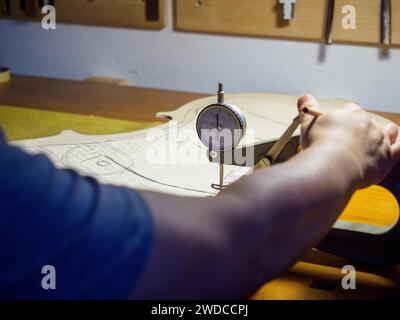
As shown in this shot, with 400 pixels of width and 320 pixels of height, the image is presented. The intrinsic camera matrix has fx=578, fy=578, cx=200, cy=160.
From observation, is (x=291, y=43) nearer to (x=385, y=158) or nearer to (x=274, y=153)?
(x=274, y=153)

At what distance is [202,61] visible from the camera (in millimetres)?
1900

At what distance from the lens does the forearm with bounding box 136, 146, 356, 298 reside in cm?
50

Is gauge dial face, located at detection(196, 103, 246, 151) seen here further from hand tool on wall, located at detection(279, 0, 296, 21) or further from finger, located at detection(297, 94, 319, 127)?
hand tool on wall, located at detection(279, 0, 296, 21)

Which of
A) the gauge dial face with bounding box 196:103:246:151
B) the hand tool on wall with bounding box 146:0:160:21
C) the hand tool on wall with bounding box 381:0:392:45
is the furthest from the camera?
the hand tool on wall with bounding box 146:0:160:21

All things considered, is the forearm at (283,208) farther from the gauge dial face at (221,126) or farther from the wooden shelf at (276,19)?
the wooden shelf at (276,19)

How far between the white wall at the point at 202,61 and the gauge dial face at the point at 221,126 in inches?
32.3

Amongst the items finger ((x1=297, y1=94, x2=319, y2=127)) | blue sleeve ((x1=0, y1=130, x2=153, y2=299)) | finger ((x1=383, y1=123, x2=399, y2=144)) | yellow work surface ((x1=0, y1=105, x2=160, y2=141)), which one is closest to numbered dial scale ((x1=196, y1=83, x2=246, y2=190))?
finger ((x1=297, y1=94, x2=319, y2=127))

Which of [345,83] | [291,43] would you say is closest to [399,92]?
[345,83]

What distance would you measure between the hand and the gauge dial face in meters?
0.21

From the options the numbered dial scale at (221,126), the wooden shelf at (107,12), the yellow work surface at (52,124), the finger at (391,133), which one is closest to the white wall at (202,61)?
the wooden shelf at (107,12)

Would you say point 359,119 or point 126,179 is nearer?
→ point 359,119

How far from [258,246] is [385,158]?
1.01 feet

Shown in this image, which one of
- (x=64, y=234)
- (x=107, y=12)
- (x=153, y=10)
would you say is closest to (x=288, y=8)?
(x=153, y=10)

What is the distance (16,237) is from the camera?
1.51 feet
